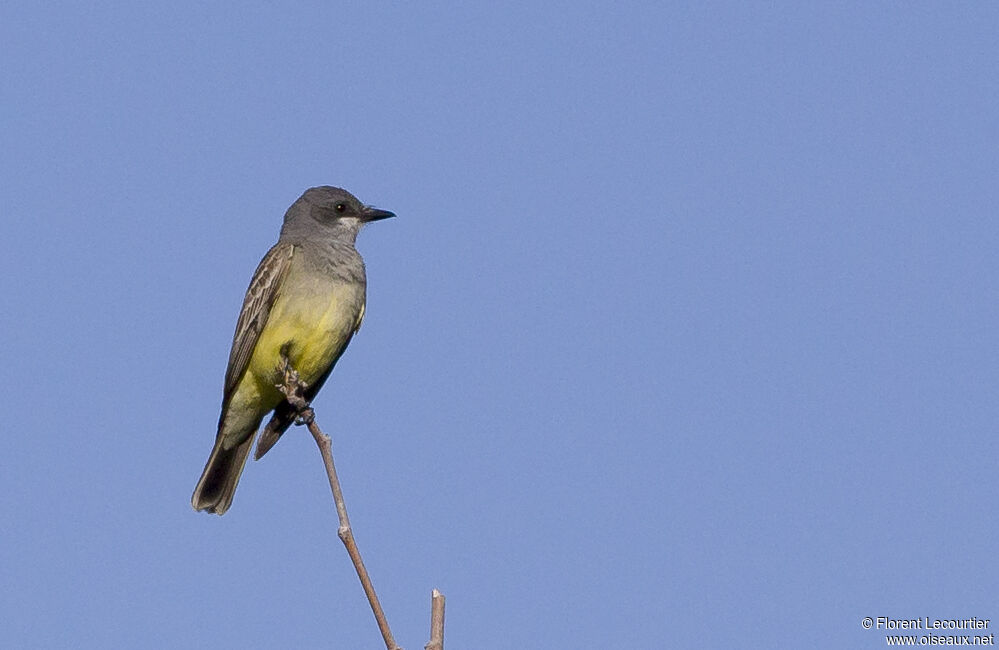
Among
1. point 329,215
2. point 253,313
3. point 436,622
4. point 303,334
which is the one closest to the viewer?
point 436,622

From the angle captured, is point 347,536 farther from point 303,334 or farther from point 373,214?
point 373,214

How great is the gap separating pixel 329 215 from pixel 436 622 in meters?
7.12

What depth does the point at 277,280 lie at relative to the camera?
9.74m

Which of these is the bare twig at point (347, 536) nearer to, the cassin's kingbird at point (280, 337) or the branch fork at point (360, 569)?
the branch fork at point (360, 569)

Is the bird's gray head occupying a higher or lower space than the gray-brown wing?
higher

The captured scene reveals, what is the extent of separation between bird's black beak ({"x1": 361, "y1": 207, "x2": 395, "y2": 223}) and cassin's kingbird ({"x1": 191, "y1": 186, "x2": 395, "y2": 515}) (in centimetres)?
38

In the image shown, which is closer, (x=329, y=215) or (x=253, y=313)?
(x=253, y=313)

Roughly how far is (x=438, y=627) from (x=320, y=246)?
656 centimetres

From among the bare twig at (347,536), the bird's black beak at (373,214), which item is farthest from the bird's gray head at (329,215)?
the bare twig at (347,536)

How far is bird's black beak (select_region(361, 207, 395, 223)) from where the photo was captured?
Result: 10.7m

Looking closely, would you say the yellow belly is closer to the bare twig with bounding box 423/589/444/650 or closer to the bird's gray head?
the bird's gray head

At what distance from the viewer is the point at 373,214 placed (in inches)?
421

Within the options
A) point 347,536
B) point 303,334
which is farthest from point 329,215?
point 347,536

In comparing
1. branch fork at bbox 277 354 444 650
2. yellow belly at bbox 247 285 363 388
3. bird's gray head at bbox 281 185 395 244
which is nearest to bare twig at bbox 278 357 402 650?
branch fork at bbox 277 354 444 650
